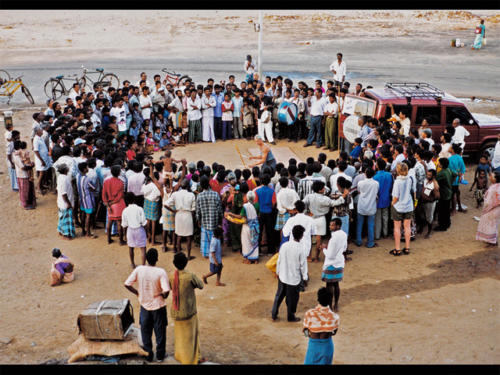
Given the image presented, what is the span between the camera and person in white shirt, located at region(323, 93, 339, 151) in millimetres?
16016

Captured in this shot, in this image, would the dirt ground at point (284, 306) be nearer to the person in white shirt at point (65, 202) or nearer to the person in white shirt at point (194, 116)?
the person in white shirt at point (65, 202)

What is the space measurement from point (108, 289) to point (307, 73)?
18.4m

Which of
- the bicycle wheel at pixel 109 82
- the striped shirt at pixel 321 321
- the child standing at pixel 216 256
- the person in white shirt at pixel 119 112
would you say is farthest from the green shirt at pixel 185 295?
the bicycle wheel at pixel 109 82

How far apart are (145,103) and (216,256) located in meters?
8.13

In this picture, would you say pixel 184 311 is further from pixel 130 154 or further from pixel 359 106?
pixel 359 106

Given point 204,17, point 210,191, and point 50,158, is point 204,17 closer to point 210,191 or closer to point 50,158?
point 50,158

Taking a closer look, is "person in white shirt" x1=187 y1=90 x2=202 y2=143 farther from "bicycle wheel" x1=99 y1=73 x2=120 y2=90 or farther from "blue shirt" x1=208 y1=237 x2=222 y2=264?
"blue shirt" x1=208 y1=237 x2=222 y2=264

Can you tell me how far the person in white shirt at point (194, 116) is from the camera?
55.2 feet

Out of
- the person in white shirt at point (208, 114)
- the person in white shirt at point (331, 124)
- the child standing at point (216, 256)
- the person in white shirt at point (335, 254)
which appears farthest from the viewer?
the person in white shirt at point (208, 114)

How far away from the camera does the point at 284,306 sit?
30.6ft

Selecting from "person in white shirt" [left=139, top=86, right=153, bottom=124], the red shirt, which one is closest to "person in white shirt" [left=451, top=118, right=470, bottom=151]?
the red shirt

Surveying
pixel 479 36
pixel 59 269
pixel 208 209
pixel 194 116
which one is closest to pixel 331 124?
pixel 194 116

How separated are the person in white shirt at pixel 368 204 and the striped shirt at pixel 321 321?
4382 millimetres

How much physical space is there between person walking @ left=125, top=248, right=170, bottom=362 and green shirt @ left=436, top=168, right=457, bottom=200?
6569 millimetres
